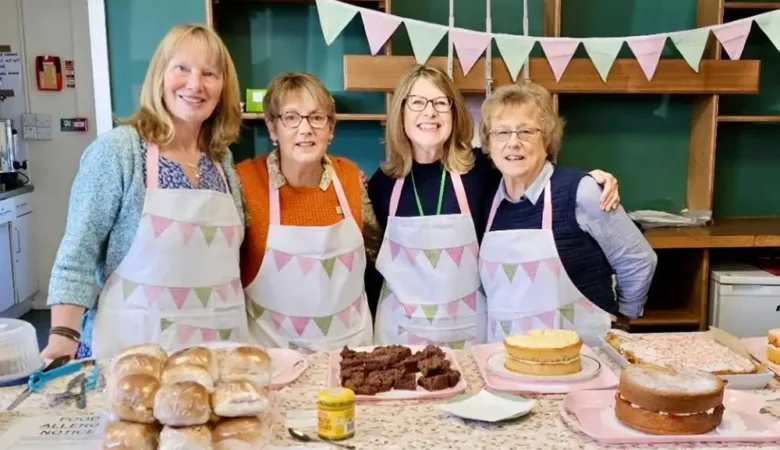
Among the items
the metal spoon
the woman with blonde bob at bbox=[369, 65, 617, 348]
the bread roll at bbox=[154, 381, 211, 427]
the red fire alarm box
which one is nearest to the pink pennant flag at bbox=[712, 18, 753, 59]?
the woman with blonde bob at bbox=[369, 65, 617, 348]

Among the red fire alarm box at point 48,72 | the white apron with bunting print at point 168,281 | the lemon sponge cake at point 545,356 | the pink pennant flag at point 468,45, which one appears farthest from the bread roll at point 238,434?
the red fire alarm box at point 48,72

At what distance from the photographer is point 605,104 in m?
3.49

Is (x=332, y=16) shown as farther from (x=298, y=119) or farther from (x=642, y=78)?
(x=642, y=78)

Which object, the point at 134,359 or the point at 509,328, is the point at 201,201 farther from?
the point at 509,328

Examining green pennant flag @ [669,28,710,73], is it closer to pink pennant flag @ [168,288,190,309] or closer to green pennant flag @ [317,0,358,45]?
green pennant flag @ [317,0,358,45]

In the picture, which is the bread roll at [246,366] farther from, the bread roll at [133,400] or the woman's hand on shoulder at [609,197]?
the woman's hand on shoulder at [609,197]

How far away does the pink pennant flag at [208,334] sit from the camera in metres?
1.73

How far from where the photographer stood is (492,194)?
207 cm

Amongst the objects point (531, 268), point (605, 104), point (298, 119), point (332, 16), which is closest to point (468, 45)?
point (332, 16)

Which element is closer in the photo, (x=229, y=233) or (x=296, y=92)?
(x=229, y=233)

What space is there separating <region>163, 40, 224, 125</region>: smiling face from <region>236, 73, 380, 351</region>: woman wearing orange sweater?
23 cm

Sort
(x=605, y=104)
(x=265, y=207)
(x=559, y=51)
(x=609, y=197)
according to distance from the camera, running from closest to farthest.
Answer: (x=609, y=197), (x=265, y=207), (x=559, y=51), (x=605, y=104)

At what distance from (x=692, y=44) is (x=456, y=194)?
1687mm

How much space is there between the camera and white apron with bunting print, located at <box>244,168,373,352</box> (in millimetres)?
1881
